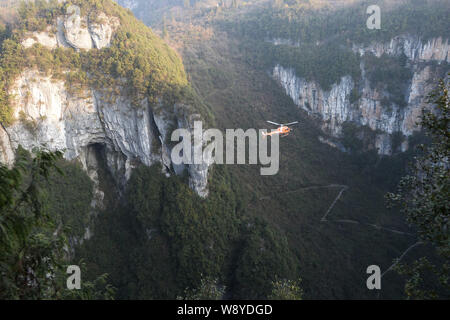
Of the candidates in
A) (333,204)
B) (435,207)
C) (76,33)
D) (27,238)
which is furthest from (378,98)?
(27,238)

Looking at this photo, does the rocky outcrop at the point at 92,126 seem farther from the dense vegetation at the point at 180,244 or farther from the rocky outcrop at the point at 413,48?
the rocky outcrop at the point at 413,48

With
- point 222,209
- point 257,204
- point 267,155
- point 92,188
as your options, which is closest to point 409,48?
point 267,155

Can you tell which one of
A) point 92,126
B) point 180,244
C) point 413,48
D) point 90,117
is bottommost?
point 180,244

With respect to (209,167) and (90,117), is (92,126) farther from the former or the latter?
(209,167)

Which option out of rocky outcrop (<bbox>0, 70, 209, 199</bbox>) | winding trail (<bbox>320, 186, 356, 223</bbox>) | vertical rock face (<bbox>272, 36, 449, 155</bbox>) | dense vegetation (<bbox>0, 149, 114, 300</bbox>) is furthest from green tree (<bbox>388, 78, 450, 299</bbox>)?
vertical rock face (<bbox>272, 36, 449, 155</bbox>)

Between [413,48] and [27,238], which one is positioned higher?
[413,48]

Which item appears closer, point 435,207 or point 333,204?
point 435,207

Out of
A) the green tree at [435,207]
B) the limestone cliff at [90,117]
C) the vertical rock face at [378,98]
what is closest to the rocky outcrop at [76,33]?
the limestone cliff at [90,117]
